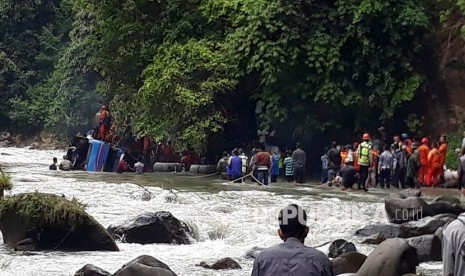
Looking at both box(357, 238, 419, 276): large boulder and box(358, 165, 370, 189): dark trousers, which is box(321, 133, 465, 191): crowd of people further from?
box(357, 238, 419, 276): large boulder

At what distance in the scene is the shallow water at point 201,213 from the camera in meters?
13.9

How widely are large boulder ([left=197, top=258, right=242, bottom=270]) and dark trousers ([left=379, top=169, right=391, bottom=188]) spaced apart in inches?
460

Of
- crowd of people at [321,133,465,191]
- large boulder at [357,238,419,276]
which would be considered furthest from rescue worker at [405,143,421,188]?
large boulder at [357,238,419,276]

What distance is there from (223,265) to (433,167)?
11786 mm

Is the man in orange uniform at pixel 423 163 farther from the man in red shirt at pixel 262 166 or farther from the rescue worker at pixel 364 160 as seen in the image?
the man in red shirt at pixel 262 166

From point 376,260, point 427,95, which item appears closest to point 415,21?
point 427,95

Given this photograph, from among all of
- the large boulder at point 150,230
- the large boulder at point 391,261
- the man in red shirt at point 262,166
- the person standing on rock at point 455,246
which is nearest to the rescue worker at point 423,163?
the man in red shirt at point 262,166

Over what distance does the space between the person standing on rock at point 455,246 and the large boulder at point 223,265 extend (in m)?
8.15

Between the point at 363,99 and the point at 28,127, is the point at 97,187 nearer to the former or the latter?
the point at 363,99

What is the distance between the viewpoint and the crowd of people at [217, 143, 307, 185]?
26.0m

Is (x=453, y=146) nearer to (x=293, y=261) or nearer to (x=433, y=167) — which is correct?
(x=433, y=167)

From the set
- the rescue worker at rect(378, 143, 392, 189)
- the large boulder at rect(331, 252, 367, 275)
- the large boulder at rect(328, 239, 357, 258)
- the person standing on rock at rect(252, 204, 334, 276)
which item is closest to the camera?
the person standing on rock at rect(252, 204, 334, 276)

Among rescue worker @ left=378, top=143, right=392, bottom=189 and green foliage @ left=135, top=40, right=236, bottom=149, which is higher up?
green foliage @ left=135, top=40, right=236, bottom=149

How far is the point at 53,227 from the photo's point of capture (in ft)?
48.7
